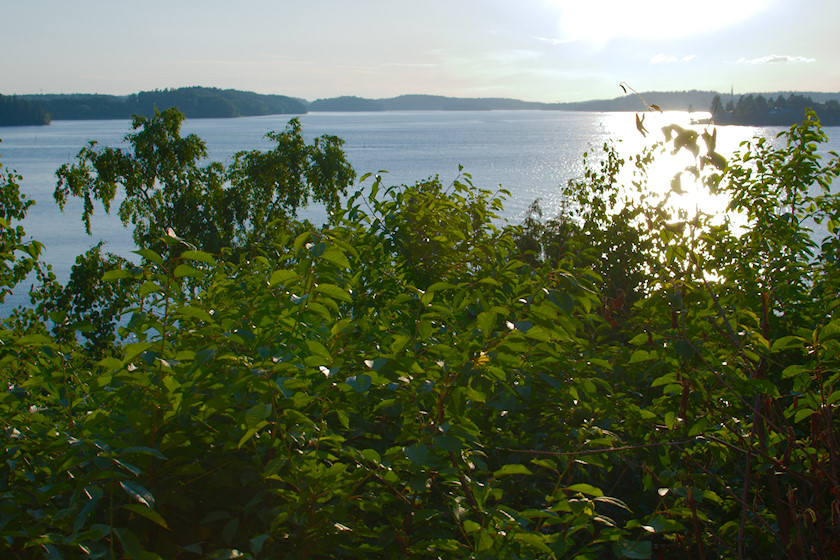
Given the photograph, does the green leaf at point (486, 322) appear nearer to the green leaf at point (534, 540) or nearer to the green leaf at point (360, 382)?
the green leaf at point (360, 382)

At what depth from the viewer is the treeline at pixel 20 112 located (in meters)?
145

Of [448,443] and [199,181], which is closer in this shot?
[448,443]

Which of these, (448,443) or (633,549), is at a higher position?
(448,443)

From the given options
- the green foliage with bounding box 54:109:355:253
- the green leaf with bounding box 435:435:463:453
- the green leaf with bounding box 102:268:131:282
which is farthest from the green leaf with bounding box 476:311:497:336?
the green foliage with bounding box 54:109:355:253

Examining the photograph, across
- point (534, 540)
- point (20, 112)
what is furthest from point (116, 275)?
point (20, 112)

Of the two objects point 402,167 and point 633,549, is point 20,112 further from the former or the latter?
point 633,549

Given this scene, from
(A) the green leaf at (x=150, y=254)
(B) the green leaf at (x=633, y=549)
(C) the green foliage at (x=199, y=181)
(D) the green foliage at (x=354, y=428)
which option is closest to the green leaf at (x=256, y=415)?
(D) the green foliage at (x=354, y=428)

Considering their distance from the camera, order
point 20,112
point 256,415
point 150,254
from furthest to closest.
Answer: point 20,112, point 150,254, point 256,415

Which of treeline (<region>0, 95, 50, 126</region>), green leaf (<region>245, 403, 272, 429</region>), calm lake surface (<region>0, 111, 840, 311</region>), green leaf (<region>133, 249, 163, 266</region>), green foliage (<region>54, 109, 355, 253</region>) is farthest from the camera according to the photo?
treeline (<region>0, 95, 50, 126</region>)

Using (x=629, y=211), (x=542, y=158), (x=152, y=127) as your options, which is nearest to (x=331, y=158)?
(x=152, y=127)

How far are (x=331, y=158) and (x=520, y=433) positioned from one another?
1036 inches

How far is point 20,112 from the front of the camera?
151375 millimetres

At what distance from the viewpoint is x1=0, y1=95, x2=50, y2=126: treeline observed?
145m

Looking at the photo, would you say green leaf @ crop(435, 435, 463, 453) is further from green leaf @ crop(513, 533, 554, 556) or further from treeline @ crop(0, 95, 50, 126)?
treeline @ crop(0, 95, 50, 126)
